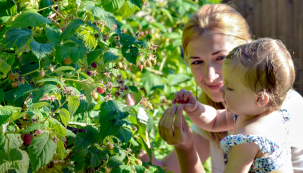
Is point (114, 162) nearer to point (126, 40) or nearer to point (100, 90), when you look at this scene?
point (100, 90)

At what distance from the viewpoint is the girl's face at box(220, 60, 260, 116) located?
1188mm

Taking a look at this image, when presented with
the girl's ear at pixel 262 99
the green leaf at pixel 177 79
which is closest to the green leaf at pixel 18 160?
the girl's ear at pixel 262 99

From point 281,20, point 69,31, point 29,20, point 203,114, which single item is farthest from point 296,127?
point 281,20

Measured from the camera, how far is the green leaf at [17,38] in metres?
1.00

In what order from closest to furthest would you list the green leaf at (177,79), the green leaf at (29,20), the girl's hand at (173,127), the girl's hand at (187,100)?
1. the green leaf at (29,20)
2. the girl's hand at (173,127)
3. the girl's hand at (187,100)
4. the green leaf at (177,79)

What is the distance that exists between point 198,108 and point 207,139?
0.73 m

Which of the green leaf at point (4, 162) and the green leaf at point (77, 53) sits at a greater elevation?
the green leaf at point (77, 53)

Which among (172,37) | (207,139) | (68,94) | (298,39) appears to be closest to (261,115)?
(68,94)

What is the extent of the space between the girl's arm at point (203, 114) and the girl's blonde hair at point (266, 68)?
325mm

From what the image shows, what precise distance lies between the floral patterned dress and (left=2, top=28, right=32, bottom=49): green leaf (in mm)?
753

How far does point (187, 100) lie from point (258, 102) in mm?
382

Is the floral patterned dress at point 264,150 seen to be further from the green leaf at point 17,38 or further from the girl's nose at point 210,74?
the green leaf at point 17,38

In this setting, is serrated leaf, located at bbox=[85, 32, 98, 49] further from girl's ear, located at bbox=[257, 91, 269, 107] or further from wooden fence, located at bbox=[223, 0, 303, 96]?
wooden fence, located at bbox=[223, 0, 303, 96]

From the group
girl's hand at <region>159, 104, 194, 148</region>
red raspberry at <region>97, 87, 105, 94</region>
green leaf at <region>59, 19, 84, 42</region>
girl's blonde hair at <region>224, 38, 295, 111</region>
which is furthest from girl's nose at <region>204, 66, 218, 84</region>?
green leaf at <region>59, 19, 84, 42</region>
